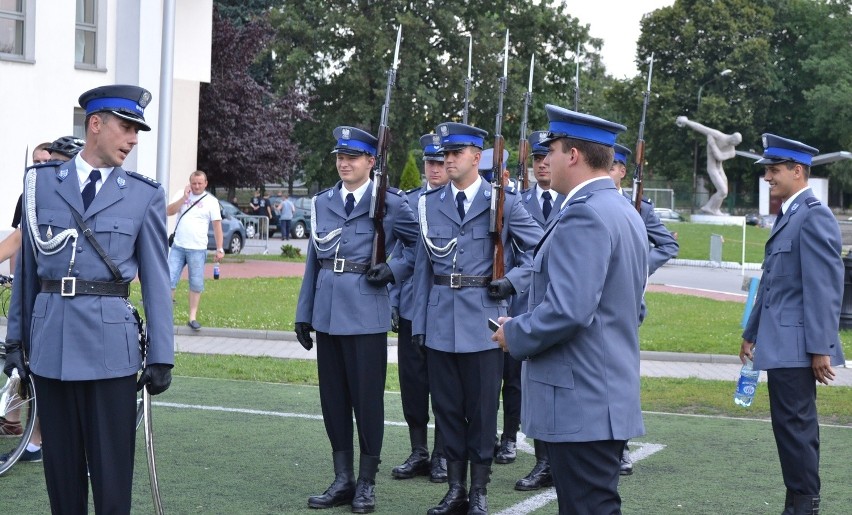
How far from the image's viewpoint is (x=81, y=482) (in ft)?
17.7

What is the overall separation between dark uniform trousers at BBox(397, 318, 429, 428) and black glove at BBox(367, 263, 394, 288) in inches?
38.0

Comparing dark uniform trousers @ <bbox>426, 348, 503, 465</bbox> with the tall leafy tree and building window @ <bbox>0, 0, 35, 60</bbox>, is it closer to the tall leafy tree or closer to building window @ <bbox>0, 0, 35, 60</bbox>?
building window @ <bbox>0, 0, 35, 60</bbox>

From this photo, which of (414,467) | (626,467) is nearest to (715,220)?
(626,467)

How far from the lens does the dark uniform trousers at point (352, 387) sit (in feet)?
24.3

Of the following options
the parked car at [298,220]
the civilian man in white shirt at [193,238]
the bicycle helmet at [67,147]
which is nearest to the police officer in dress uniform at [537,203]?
the bicycle helmet at [67,147]

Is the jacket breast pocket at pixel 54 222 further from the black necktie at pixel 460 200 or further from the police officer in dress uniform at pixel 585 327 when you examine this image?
the black necktie at pixel 460 200

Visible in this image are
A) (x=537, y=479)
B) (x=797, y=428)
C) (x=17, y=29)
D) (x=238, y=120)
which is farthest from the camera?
(x=238, y=120)

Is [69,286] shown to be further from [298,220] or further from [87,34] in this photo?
[298,220]

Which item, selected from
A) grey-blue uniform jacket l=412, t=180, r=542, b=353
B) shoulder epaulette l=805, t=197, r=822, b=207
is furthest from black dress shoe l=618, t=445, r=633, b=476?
shoulder epaulette l=805, t=197, r=822, b=207

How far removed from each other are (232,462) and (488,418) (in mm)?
2065

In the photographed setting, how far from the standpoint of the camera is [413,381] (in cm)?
851

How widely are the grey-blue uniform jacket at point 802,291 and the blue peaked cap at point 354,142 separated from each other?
97.3 inches

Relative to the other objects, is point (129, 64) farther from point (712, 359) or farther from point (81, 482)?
point (81, 482)

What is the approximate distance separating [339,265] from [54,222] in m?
2.48
